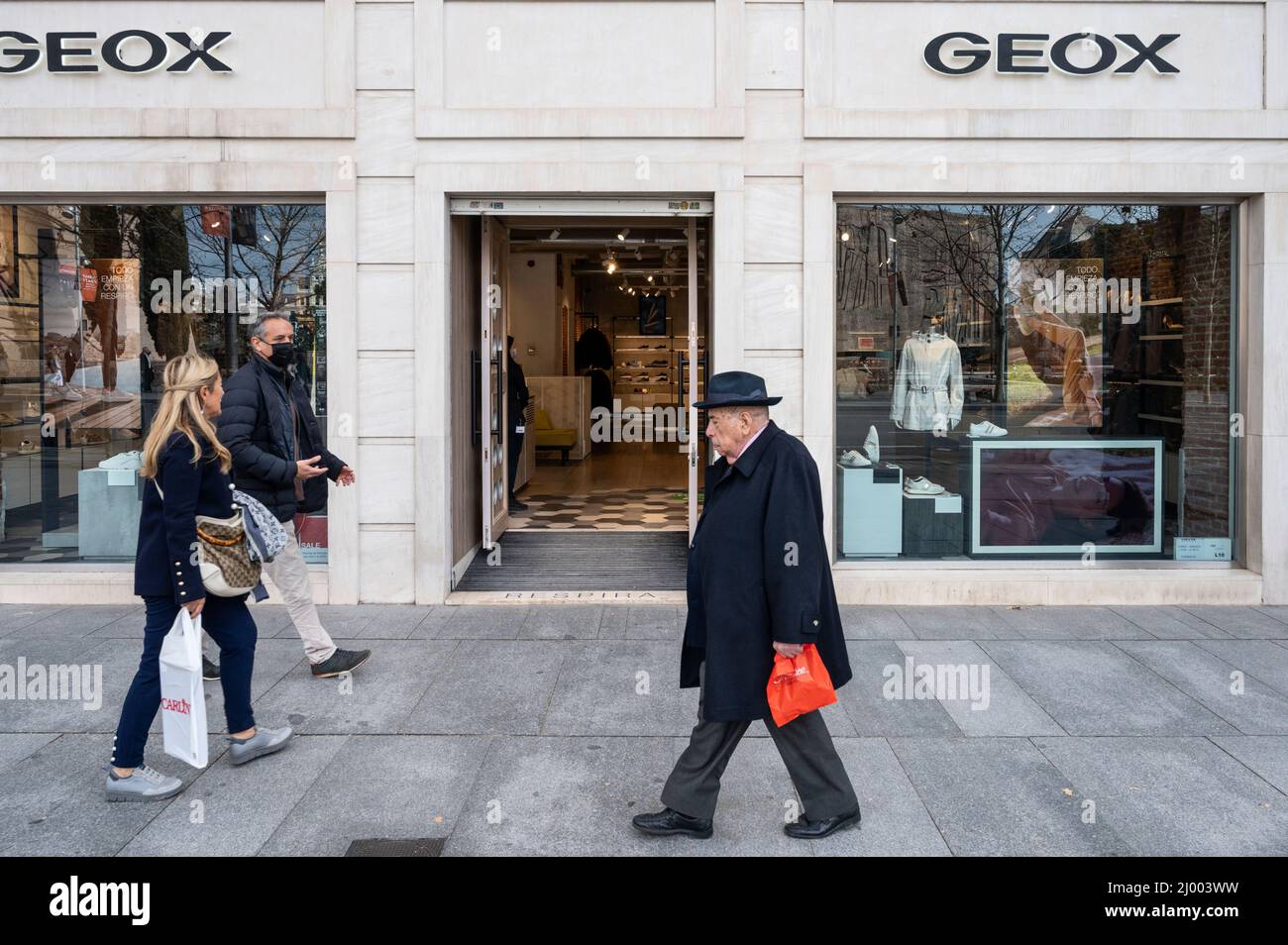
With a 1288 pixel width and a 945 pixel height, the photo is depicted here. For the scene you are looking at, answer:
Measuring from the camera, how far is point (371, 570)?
8.32 m

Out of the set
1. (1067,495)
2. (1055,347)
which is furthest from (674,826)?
(1055,347)

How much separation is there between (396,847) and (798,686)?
1.74m

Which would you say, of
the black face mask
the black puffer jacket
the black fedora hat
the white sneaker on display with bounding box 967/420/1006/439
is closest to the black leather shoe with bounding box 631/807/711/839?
the black fedora hat

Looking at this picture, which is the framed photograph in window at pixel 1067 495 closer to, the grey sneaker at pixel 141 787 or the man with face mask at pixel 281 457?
the man with face mask at pixel 281 457

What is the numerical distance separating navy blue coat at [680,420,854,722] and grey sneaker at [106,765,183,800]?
246cm

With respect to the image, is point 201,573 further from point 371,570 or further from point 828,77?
point 828,77

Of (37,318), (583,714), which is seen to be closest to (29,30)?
(37,318)

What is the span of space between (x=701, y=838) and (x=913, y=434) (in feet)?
17.0

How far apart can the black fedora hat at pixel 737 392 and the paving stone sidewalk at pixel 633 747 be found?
1.78m

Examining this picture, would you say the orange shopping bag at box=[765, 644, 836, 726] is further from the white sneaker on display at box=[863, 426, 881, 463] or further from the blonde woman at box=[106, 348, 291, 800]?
the white sneaker on display at box=[863, 426, 881, 463]

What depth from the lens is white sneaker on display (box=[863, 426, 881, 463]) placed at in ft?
28.3

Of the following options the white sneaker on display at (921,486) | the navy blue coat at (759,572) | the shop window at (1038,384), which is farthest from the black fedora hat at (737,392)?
the white sneaker on display at (921,486)

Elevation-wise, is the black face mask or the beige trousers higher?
the black face mask

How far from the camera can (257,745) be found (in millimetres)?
5105
